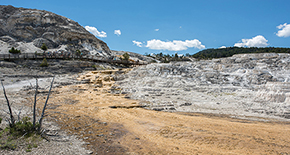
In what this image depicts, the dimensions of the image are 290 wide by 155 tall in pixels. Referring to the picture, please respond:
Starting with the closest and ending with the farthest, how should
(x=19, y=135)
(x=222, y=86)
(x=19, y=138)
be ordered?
(x=19, y=138)
(x=19, y=135)
(x=222, y=86)

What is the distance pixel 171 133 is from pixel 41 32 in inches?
2095

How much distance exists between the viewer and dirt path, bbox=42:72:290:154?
530 centimetres

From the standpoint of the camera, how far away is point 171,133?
261 inches

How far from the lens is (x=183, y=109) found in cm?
1028

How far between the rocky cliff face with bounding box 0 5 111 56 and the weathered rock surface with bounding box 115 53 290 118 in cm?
3294

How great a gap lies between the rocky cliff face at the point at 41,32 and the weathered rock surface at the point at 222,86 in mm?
32942

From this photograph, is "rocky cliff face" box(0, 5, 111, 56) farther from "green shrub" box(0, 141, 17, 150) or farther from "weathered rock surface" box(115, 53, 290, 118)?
"green shrub" box(0, 141, 17, 150)

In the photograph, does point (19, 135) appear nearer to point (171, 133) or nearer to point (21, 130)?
point (21, 130)

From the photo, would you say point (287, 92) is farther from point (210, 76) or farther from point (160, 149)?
point (160, 149)

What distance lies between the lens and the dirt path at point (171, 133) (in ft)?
17.4

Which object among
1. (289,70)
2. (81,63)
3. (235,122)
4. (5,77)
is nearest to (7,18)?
(81,63)

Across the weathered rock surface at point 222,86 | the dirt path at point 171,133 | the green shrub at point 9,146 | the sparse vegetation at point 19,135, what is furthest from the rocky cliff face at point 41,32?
the green shrub at point 9,146

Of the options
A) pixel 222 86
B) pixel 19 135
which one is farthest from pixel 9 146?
pixel 222 86

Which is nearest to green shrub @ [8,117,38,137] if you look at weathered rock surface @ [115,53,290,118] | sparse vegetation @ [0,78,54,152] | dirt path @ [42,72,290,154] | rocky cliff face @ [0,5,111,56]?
sparse vegetation @ [0,78,54,152]
